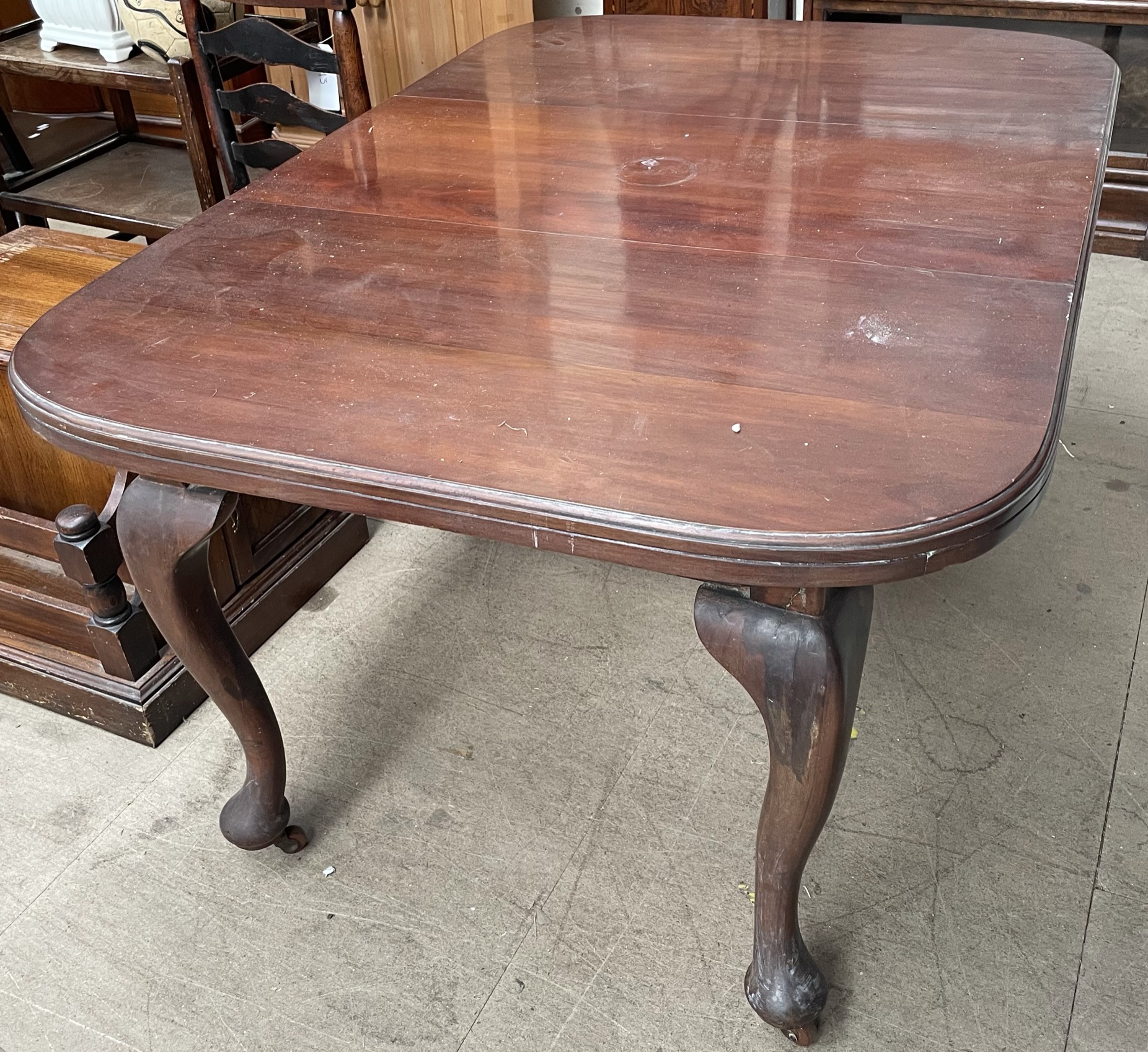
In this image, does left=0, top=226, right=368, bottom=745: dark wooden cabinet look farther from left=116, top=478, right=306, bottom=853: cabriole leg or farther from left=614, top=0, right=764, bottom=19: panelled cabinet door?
left=614, top=0, right=764, bottom=19: panelled cabinet door

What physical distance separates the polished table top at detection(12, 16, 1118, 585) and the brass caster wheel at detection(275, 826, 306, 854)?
0.67 metres

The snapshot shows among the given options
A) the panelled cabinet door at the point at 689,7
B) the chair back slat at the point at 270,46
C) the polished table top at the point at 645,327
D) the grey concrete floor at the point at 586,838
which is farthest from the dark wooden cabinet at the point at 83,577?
the panelled cabinet door at the point at 689,7

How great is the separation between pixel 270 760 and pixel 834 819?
746 mm

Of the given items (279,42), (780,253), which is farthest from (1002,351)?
(279,42)

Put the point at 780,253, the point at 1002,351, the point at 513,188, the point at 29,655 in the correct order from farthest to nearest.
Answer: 1. the point at 29,655
2. the point at 513,188
3. the point at 780,253
4. the point at 1002,351

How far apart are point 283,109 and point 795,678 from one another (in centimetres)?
144

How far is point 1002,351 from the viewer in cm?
102

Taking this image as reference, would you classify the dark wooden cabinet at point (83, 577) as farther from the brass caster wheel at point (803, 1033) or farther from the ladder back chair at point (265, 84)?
the brass caster wheel at point (803, 1033)

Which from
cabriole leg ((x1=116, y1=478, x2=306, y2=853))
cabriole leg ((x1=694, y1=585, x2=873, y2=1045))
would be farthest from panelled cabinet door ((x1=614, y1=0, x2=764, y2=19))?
cabriole leg ((x1=694, y1=585, x2=873, y2=1045))

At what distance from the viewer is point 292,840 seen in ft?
5.00

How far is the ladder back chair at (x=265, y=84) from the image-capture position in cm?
191

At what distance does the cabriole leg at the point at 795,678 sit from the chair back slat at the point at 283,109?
129 cm

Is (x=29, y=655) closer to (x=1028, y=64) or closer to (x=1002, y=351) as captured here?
(x=1002, y=351)

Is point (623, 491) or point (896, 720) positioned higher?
point (623, 491)
